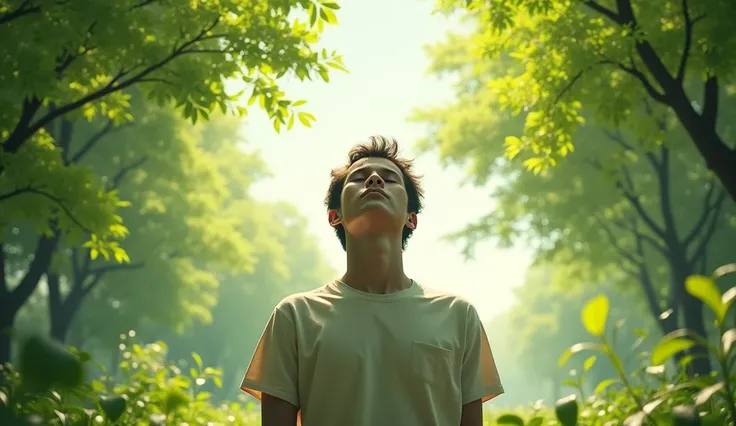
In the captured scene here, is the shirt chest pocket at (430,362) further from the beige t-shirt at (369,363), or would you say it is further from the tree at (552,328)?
the tree at (552,328)

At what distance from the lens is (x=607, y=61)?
18.5 feet

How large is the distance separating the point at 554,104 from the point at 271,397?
173 inches

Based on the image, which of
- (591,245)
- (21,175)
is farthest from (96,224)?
(591,245)

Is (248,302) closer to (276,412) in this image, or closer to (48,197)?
(48,197)

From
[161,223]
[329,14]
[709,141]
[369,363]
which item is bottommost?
[369,363]

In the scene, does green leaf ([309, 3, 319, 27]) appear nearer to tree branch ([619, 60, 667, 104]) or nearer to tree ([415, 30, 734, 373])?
tree branch ([619, 60, 667, 104])

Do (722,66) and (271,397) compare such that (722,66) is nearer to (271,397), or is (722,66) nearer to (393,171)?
(393,171)

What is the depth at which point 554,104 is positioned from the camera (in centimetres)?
585

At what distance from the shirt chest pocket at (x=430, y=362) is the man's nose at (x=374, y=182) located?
0.65m

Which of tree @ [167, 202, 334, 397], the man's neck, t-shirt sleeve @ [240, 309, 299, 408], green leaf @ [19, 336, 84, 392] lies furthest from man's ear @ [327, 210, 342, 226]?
tree @ [167, 202, 334, 397]

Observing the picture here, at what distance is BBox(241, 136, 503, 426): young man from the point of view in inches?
86.6

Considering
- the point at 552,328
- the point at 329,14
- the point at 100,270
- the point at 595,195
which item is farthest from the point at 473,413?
the point at 552,328

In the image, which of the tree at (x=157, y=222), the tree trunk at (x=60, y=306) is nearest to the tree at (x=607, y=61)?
the tree at (x=157, y=222)

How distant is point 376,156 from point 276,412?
1.23 meters
